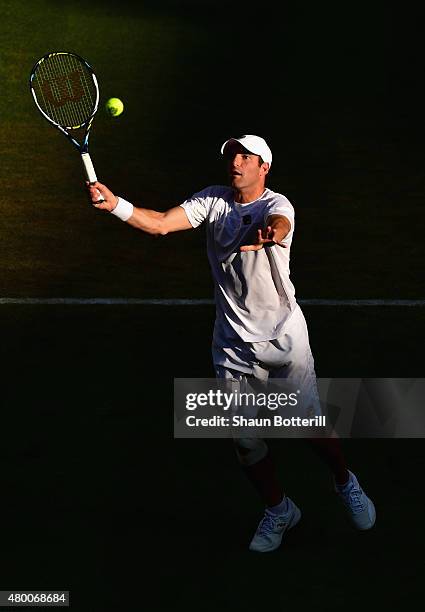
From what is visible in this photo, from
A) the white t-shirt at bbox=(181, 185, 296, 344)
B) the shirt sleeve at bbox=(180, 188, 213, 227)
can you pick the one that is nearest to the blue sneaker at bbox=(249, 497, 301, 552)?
the white t-shirt at bbox=(181, 185, 296, 344)

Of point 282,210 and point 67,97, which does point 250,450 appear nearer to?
point 282,210

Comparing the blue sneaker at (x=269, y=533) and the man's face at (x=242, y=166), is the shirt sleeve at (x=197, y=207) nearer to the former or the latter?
the man's face at (x=242, y=166)

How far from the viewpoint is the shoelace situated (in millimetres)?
9539

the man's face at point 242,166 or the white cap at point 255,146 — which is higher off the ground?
the white cap at point 255,146

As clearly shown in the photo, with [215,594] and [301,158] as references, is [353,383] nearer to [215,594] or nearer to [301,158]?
[215,594]

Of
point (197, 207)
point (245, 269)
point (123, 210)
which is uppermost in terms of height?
point (197, 207)

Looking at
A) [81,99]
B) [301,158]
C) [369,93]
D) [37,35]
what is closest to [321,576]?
[81,99]

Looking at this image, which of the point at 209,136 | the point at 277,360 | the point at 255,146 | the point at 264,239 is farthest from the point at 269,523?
the point at 209,136

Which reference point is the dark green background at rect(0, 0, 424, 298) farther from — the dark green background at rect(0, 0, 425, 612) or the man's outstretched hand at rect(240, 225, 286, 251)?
the man's outstretched hand at rect(240, 225, 286, 251)

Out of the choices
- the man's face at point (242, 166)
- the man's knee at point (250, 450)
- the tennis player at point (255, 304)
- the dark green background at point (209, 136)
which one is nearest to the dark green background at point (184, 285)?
the dark green background at point (209, 136)

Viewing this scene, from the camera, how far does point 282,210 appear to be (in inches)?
367

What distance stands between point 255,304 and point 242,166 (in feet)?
3.11

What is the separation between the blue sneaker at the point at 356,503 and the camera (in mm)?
9688

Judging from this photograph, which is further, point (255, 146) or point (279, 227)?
point (255, 146)
